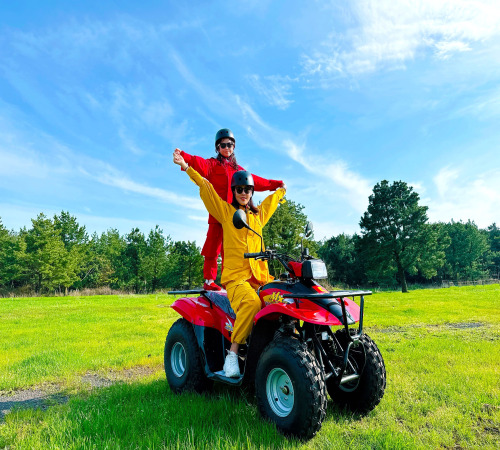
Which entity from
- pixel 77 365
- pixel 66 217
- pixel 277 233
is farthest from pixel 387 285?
pixel 77 365

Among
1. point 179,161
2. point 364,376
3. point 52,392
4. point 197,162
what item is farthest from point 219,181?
point 52,392

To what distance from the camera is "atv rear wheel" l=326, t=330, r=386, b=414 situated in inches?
142

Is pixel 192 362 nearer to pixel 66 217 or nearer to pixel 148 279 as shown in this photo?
pixel 148 279

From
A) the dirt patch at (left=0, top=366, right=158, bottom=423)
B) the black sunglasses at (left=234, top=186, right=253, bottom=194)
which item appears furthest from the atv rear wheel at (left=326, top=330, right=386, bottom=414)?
the dirt patch at (left=0, top=366, right=158, bottom=423)

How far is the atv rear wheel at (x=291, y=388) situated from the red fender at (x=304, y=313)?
279 millimetres

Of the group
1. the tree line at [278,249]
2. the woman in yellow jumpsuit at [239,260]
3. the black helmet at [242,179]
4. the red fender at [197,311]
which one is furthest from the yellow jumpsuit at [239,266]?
the tree line at [278,249]

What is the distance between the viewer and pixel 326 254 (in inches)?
2810

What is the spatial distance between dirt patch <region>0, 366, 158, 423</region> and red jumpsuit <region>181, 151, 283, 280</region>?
2309 mm

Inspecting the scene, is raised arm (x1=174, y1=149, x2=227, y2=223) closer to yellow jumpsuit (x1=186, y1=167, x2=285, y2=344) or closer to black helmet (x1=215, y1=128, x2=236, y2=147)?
yellow jumpsuit (x1=186, y1=167, x2=285, y2=344)

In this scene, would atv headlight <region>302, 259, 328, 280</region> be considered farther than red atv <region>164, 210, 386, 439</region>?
Yes

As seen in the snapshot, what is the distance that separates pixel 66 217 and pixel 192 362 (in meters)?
66.0

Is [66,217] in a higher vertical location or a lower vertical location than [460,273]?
higher

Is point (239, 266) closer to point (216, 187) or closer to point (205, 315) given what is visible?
point (205, 315)

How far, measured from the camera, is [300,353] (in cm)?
311
